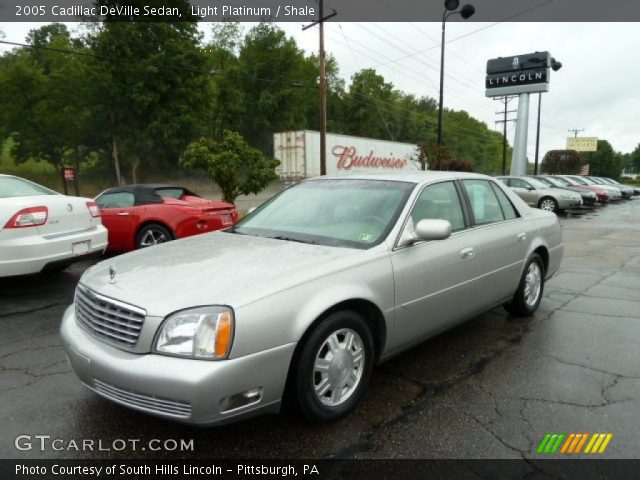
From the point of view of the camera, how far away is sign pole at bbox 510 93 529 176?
119ft

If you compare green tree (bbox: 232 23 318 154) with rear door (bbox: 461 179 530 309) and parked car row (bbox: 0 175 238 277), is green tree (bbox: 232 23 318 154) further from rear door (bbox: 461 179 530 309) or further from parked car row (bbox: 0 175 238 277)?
rear door (bbox: 461 179 530 309)

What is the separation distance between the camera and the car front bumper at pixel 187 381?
84.6 inches

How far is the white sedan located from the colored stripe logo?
208 inches

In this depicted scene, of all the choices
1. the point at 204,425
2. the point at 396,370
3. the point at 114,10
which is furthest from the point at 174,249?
the point at 114,10

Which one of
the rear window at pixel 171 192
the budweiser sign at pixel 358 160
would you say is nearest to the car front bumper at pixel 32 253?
the rear window at pixel 171 192

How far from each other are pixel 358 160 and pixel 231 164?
15205 mm

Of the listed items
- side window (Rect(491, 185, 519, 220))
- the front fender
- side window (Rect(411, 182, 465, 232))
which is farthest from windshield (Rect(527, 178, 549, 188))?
the front fender

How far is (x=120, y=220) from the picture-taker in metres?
7.62

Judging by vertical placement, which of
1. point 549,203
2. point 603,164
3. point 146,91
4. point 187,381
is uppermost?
point 146,91

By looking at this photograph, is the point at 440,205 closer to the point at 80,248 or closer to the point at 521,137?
the point at 80,248

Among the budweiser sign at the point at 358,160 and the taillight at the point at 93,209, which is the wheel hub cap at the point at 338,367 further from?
the budweiser sign at the point at 358,160

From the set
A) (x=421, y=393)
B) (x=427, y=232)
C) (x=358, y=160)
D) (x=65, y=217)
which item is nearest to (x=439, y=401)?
(x=421, y=393)

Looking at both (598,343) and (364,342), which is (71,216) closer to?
(364,342)

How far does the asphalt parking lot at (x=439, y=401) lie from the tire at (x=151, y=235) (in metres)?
2.75
